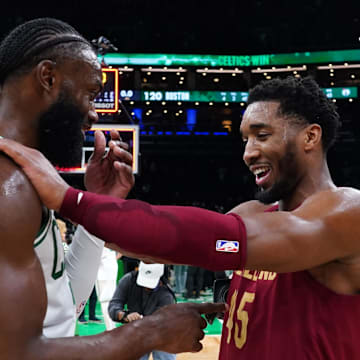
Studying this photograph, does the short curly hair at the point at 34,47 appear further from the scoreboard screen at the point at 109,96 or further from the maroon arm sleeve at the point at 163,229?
the scoreboard screen at the point at 109,96

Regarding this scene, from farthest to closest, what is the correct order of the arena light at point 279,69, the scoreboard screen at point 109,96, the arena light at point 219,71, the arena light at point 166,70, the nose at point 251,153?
the arena light at point 219,71 → the arena light at point 166,70 → the arena light at point 279,69 → the scoreboard screen at point 109,96 → the nose at point 251,153

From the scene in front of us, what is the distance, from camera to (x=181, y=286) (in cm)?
1255

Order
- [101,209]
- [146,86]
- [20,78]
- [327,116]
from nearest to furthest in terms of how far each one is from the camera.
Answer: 1. [101,209]
2. [20,78]
3. [327,116]
4. [146,86]

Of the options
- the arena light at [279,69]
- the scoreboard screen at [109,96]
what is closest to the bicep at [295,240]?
the scoreboard screen at [109,96]

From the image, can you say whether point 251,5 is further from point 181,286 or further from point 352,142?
point 181,286

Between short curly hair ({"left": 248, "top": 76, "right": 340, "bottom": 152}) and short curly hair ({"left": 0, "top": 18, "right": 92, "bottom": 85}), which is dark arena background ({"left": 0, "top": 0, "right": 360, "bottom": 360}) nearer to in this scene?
short curly hair ({"left": 248, "top": 76, "right": 340, "bottom": 152})

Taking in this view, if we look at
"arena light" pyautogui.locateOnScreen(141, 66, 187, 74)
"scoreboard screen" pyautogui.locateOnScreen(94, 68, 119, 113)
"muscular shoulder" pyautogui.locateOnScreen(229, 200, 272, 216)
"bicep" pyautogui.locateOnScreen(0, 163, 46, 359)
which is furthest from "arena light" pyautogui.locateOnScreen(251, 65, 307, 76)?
"bicep" pyautogui.locateOnScreen(0, 163, 46, 359)

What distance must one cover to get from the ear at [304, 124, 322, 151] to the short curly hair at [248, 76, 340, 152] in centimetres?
4

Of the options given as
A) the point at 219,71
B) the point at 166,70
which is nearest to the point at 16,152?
the point at 166,70

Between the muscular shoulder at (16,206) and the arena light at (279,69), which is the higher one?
the arena light at (279,69)

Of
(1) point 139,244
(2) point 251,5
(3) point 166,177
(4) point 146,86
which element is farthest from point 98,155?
(2) point 251,5

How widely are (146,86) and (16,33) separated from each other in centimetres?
2525

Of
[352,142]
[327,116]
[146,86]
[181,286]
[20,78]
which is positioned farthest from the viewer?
[146,86]

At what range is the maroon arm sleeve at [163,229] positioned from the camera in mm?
1475
